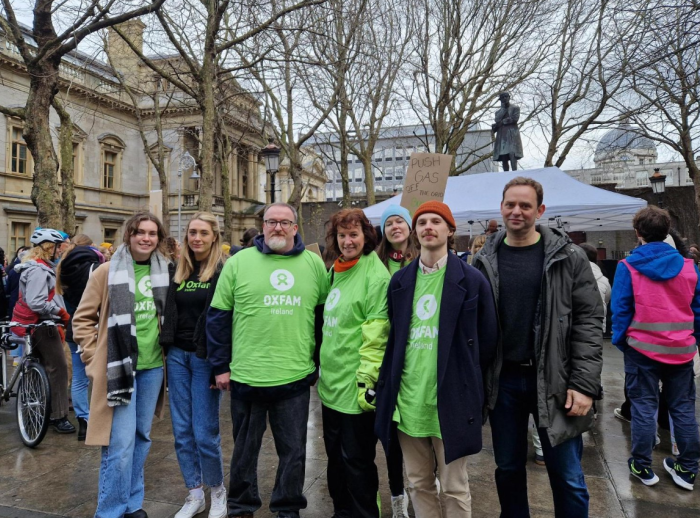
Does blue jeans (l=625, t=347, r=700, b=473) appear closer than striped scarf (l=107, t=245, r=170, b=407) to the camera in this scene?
No

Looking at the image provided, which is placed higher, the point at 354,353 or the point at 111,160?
the point at 111,160

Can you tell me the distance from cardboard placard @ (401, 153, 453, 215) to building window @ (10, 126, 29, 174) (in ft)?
80.6

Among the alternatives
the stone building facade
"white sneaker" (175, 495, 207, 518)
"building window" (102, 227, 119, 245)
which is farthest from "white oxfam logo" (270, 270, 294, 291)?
"building window" (102, 227, 119, 245)

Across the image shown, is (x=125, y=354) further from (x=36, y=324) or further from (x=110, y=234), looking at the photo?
(x=110, y=234)

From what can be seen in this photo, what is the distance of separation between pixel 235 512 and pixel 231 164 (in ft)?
111

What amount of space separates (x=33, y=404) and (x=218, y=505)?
249 cm

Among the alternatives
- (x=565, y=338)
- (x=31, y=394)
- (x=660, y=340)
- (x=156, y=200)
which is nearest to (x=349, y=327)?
(x=565, y=338)

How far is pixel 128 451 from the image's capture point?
2.88 metres

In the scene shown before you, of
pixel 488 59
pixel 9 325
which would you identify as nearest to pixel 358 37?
pixel 488 59

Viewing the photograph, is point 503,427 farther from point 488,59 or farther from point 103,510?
point 488,59

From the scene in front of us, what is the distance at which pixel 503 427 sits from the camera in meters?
2.53

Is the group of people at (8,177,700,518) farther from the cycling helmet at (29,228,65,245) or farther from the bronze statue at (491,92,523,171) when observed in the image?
the bronze statue at (491,92,523,171)

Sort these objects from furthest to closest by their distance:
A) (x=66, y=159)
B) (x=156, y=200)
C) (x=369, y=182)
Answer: (x=369, y=182) < (x=66, y=159) < (x=156, y=200)

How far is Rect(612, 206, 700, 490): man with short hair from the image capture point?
Answer: 3480 millimetres
